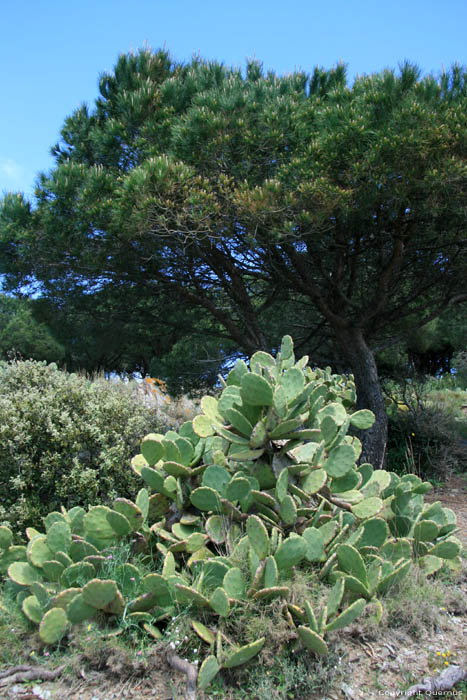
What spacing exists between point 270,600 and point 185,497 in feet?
2.50

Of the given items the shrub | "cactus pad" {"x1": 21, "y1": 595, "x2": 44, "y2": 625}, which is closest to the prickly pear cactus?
"cactus pad" {"x1": 21, "y1": 595, "x2": 44, "y2": 625}

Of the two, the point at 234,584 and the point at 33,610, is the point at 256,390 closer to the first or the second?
the point at 234,584

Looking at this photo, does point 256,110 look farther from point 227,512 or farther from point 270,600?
point 270,600

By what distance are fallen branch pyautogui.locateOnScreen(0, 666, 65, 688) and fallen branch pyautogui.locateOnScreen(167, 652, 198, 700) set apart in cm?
43

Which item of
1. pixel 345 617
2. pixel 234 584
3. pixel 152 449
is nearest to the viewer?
pixel 345 617

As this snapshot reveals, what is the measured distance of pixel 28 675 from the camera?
1877 millimetres

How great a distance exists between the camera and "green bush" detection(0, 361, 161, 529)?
3.44 meters

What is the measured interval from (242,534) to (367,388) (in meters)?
4.47

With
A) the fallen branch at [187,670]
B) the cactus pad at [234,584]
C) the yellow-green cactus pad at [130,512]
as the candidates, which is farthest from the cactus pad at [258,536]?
the yellow-green cactus pad at [130,512]

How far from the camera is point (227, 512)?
2.39 m

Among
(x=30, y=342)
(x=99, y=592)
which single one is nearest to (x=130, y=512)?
(x=99, y=592)

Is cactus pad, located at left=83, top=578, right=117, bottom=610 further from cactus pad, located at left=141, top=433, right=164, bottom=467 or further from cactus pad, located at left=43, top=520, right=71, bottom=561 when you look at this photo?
cactus pad, located at left=141, top=433, right=164, bottom=467

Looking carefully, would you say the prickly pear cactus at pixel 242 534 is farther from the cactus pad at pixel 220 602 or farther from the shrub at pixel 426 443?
the shrub at pixel 426 443

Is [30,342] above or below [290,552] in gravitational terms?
above
